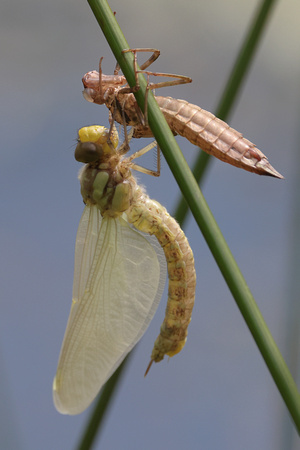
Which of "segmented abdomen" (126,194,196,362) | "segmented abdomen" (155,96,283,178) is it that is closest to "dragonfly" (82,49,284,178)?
"segmented abdomen" (155,96,283,178)

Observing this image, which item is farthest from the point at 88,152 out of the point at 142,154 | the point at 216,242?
the point at 216,242

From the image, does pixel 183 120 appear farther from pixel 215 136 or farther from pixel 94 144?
pixel 94 144

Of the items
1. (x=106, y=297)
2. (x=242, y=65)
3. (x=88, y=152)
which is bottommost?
(x=106, y=297)

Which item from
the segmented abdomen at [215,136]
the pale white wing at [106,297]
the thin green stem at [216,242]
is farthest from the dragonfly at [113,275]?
the thin green stem at [216,242]

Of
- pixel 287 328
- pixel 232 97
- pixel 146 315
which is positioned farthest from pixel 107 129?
pixel 287 328

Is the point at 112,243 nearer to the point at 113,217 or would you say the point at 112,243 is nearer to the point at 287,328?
the point at 113,217

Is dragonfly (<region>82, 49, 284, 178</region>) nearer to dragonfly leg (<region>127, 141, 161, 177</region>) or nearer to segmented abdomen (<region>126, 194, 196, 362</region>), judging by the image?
dragonfly leg (<region>127, 141, 161, 177</region>)

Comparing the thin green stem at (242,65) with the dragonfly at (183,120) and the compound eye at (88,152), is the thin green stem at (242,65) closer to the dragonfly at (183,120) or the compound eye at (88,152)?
the dragonfly at (183,120)
